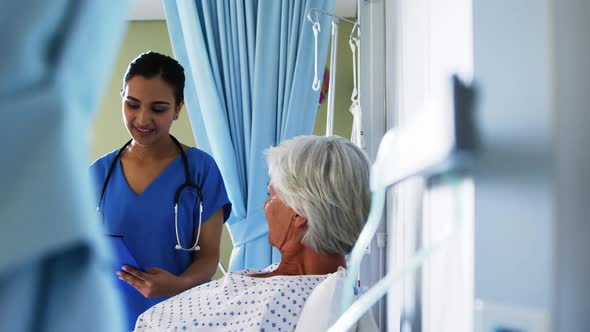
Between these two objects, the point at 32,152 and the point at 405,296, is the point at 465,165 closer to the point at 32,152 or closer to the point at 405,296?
the point at 32,152

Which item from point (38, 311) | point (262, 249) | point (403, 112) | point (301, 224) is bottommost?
point (262, 249)

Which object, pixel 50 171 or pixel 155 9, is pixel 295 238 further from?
pixel 155 9

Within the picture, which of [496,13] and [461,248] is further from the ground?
[496,13]

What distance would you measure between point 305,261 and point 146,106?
2.20ft

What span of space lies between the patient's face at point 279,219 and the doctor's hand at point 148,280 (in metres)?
0.30

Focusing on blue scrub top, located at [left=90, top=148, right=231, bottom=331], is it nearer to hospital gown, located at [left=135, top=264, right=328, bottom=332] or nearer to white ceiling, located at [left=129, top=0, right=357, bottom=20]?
hospital gown, located at [left=135, top=264, right=328, bottom=332]

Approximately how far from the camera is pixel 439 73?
62 centimetres

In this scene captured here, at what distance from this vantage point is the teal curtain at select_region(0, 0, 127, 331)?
321 millimetres

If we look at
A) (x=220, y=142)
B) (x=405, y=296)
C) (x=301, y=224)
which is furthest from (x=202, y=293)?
(x=220, y=142)

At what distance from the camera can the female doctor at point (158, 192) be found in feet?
5.45

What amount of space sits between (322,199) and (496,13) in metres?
0.96

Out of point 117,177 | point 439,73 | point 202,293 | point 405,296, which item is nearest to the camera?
point 439,73

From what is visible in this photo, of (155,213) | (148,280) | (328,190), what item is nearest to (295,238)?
(328,190)

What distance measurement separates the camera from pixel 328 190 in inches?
52.6
